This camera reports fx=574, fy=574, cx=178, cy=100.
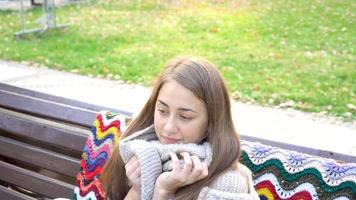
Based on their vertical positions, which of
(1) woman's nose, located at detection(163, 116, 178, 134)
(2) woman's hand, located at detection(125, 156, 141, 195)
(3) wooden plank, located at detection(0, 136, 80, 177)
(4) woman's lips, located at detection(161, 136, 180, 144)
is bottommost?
(3) wooden plank, located at detection(0, 136, 80, 177)

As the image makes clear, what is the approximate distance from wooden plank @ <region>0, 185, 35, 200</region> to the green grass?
11.0 feet

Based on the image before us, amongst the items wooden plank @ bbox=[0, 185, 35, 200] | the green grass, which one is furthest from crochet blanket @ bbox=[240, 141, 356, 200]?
the green grass

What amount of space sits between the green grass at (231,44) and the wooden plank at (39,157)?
3.32m

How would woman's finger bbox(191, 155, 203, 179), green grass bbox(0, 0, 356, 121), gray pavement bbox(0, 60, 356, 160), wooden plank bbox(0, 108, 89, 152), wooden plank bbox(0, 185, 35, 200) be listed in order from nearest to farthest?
woman's finger bbox(191, 155, 203, 179) → wooden plank bbox(0, 108, 89, 152) → wooden plank bbox(0, 185, 35, 200) → gray pavement bbox(0, 60, 356, 160) → green grass bbox(0, 0, 356, 121)

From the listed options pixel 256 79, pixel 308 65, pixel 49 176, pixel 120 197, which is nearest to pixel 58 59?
pixel 256 79

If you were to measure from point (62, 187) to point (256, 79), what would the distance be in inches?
160

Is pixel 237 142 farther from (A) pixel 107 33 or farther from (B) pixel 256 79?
(A) pixel 107 33

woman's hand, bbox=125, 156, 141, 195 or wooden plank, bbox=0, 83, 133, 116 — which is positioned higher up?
woman's hand, bbox=125, 156, 141, 195

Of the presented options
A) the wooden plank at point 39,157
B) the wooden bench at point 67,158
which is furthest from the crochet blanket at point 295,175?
the wooden plank at point 39,157

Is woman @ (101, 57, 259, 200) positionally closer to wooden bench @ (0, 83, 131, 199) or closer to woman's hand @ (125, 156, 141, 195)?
woman's hand @ (125, 156, 141, 195)

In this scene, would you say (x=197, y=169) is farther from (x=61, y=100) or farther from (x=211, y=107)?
(x=61, y=100)

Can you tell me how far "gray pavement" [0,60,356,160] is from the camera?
481cm

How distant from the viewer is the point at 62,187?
2.69 meters

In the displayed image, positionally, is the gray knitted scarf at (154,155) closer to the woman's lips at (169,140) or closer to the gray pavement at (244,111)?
the woman's lips at (169,140)
